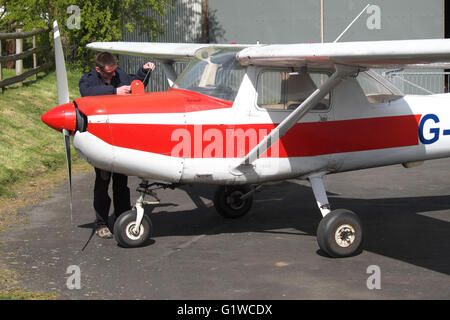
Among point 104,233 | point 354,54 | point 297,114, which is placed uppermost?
point 354,54

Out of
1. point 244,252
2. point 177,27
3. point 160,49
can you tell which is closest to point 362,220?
point 244,252

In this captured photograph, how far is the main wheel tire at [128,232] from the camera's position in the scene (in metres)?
7.67

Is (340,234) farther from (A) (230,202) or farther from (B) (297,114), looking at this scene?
(A) (230,202)

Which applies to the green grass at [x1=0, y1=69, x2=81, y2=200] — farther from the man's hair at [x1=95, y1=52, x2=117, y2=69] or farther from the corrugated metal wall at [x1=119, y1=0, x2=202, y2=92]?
the corrugated metal wall at [x1=119, y1=0, x2=202, y2=92]

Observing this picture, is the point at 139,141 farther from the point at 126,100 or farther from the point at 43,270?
the point at 43,270

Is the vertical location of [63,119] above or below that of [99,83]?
below

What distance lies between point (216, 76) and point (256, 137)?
86 cm

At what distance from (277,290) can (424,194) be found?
217 inches

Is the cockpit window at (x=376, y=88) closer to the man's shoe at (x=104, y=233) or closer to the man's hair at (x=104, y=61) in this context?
the man's hair at (x=104, y=61)

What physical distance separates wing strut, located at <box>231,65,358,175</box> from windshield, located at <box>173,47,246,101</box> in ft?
2.09

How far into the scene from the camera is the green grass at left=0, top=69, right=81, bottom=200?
12725 mm

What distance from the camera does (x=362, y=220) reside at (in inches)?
357

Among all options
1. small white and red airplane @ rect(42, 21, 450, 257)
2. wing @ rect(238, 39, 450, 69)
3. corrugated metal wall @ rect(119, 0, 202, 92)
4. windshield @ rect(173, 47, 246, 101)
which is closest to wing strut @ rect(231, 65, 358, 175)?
small white and red airplane @ rect(42, 21, 450, 257)
